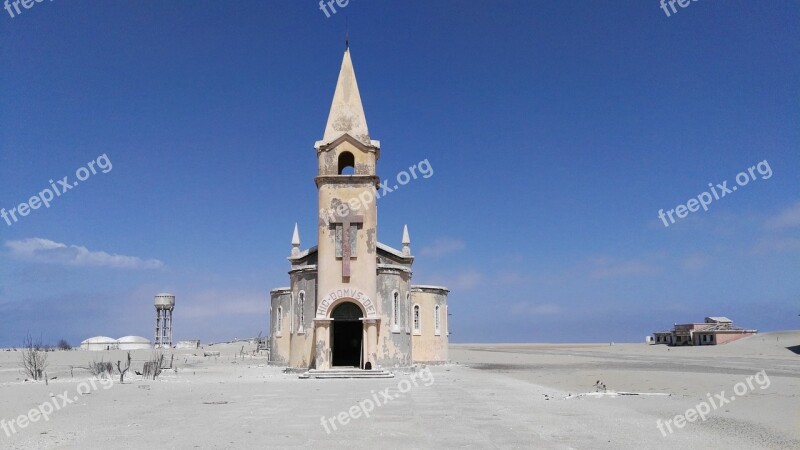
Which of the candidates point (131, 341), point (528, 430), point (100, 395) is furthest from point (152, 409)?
point (131, 341)

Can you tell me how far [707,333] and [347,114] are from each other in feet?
214

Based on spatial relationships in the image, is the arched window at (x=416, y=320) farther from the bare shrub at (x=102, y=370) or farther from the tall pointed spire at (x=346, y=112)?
the bare shrub at (x=102, y=370)

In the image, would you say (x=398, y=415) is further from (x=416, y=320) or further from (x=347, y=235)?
(x=416, y=320)

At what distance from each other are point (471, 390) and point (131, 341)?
68031 millimetres

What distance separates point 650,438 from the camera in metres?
12.6

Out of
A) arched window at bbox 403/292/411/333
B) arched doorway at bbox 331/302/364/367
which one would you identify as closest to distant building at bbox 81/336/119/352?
arched doorway at bbox 331/302/364/367

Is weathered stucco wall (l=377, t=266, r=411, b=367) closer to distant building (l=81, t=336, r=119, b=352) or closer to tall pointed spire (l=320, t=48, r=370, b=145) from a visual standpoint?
tall pointed spire (l=320, t=48, r=370, b=145)

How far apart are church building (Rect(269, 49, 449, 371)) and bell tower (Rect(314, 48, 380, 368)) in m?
0.05

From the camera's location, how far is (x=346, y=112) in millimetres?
34188

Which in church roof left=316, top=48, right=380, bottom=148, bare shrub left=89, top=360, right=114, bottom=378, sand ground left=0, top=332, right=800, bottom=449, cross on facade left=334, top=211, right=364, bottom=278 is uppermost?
church roof left=316, top=48, right=380, bottom=148

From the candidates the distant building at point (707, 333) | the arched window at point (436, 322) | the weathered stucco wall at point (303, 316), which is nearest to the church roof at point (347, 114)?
the weathered stucco wall at point (303, 316)

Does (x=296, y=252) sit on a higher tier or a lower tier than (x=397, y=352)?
higher

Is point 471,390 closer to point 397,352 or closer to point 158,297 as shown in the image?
point 397,352

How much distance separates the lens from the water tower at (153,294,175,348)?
70625 millimetres
